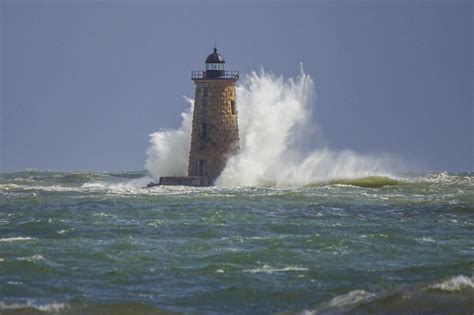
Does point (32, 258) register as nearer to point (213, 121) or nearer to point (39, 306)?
point (39, 306)

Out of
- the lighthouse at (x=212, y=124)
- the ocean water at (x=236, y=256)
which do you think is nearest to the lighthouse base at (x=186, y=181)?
the lighthouse at (x=212, y=124)

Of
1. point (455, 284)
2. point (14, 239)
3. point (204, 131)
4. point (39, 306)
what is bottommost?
point (39, 306)

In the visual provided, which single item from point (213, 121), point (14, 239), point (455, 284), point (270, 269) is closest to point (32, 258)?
point (14, 239)

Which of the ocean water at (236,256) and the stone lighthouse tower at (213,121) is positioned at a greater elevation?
the stone lighthouse tower at (213,121)

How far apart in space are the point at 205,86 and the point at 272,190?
5.55 m

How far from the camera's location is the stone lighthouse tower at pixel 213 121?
194 feet

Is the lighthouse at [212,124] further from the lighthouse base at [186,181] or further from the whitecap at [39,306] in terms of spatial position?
the whitecap at [39,306]

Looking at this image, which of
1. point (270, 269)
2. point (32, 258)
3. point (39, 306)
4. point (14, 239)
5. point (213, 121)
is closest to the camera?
point (39, 306)

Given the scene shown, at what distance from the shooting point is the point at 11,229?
37.5 meters

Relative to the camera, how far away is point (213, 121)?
59.4 m

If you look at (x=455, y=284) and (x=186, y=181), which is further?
(x=186, y=181)

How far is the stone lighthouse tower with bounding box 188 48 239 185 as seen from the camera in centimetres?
5928

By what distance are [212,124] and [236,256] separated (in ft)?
93.0

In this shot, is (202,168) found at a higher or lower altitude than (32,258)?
higher
